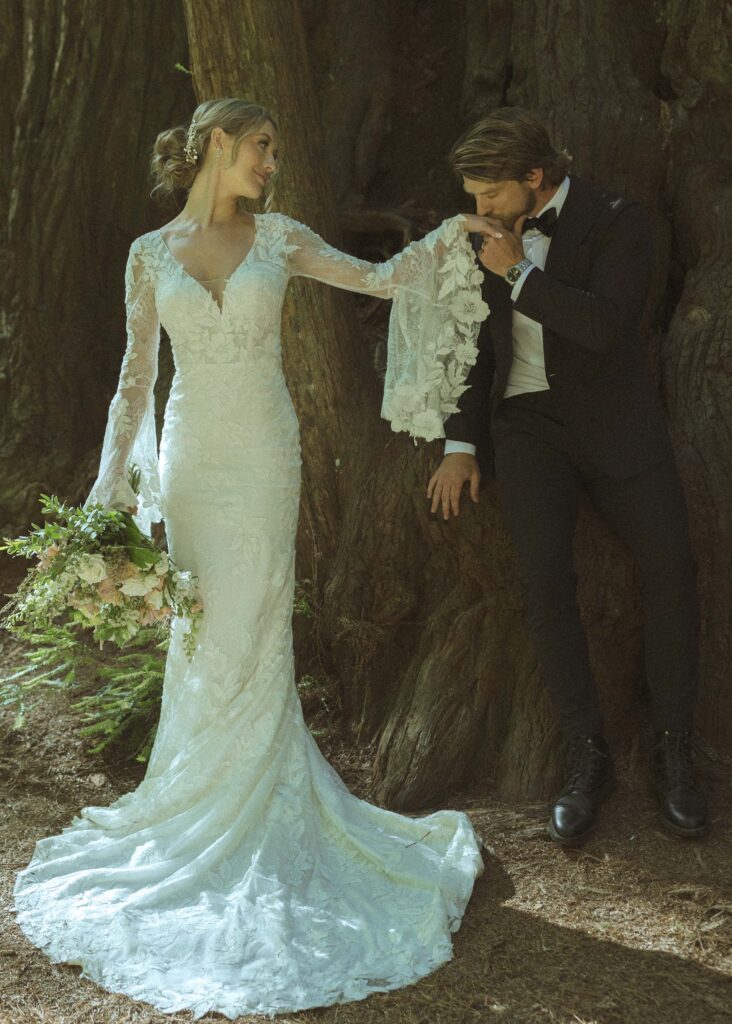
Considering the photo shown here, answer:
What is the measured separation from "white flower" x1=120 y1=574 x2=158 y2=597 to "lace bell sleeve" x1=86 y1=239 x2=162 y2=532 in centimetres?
46

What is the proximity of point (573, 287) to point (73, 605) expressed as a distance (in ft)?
6.65

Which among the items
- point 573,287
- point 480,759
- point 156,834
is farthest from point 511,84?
point 156,834

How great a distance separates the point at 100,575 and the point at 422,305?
1526 millimetres

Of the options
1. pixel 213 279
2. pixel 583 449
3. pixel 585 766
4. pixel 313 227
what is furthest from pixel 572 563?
pixel 313 227

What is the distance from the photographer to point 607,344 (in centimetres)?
393

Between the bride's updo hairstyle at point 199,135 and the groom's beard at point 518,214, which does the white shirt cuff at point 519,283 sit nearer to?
the groom's beard at point 518,214

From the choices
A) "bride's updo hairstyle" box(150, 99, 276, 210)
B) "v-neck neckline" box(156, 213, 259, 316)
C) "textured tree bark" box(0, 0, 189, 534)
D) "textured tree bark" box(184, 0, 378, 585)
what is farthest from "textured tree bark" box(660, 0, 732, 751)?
"textured tree bark" box(0, 0, 189, 534)

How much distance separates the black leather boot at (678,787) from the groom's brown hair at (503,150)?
6.93 feet

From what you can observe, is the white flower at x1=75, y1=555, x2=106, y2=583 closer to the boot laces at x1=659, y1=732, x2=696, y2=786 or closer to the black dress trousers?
the black dress trousers

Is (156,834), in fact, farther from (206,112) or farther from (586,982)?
(206,112)

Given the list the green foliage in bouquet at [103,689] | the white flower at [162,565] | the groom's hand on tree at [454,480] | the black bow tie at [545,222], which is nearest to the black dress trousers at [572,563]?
the groom's hand on tree at [454,480]

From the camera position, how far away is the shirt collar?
414 cm

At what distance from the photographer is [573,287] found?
3982 millimetres

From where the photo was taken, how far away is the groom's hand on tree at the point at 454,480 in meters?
4.41
